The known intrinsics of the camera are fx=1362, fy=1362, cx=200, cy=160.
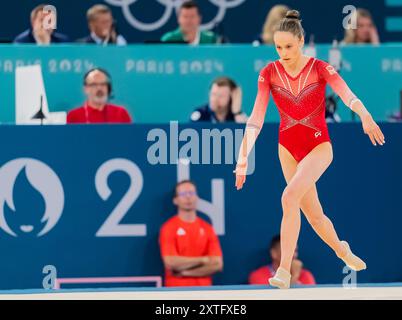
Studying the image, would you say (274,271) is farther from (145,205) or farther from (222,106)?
(222,106)

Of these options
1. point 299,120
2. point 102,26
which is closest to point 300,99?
point 299,120

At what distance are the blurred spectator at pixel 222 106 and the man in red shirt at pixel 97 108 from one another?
673 mm

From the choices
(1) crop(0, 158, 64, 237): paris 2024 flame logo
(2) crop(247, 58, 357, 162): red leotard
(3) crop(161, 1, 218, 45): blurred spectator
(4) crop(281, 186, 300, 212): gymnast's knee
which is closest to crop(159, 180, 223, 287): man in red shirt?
(1) crop(0, 158, 64, 237): paris 2024 flame logo

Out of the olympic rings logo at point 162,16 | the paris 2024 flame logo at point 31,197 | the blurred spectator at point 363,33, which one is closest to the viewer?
the paris 2024 flame logo at point 31,197

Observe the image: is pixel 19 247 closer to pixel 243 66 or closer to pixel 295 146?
pixel 243 66

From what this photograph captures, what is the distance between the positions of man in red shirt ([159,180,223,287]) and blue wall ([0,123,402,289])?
0.56ft

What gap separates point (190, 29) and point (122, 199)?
9.05 feet

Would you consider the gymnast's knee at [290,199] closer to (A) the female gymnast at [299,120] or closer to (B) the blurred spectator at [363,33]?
(A) the female gymnast at [299,120]

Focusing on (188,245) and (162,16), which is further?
(162,16)

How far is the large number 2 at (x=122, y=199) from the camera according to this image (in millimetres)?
10820

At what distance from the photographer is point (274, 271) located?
11.0 m

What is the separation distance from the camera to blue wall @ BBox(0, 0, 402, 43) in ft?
49.3

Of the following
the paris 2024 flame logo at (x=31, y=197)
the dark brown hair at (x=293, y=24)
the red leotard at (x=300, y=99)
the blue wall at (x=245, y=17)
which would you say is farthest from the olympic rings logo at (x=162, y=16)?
the dark brown hair at (x=293, y=24)
